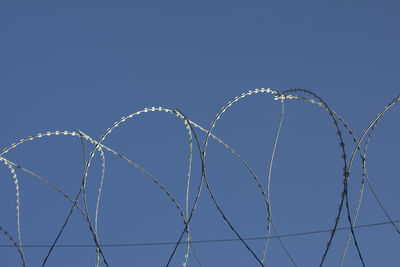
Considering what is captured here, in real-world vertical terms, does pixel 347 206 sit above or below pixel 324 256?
above

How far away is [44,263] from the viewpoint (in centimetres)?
1103

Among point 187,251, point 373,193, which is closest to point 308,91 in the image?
point 373,193

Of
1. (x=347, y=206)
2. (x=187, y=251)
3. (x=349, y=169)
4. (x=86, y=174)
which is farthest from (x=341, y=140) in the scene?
(x=86, y=174)

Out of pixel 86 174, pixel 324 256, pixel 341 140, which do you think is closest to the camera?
pixel 324 256

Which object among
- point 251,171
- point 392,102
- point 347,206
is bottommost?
point 347,206

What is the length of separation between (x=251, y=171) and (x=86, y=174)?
→ 9.60ft

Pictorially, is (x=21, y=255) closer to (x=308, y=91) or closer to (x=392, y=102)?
(x=308, y=91)

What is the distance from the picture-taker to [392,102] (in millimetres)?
11141

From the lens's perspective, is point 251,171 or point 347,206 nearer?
point 347,206

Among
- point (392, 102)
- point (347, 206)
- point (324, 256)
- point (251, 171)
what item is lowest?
point (324, 256)

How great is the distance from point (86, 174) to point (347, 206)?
14.9ft

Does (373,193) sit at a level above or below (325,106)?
below

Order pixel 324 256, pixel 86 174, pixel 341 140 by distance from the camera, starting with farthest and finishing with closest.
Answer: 1. pixel 86 174
2. pixel 341 140
3. pixel 324 256

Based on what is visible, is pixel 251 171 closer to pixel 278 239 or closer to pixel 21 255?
pixel 278 239
